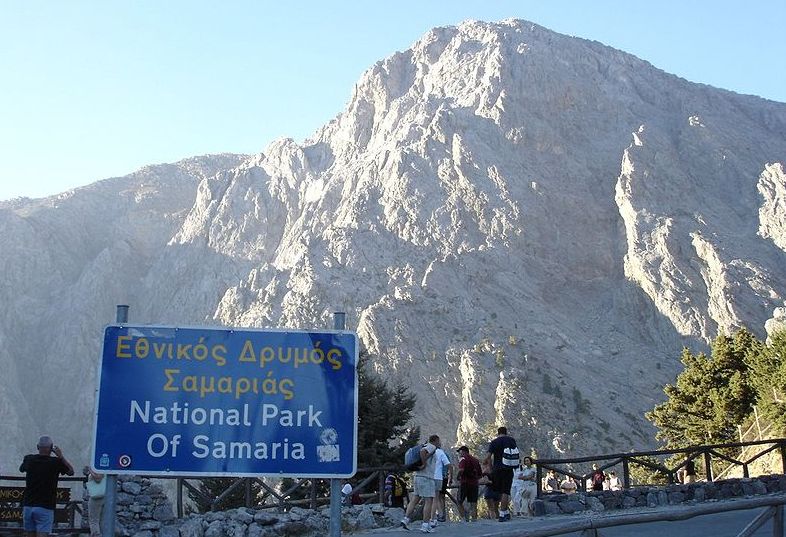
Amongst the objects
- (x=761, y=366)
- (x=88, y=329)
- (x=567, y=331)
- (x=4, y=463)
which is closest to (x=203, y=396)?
(x=761, y=366)

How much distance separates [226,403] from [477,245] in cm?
8257

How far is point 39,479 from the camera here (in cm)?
1013

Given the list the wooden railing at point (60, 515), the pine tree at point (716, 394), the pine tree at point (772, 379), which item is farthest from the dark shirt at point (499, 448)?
the pine tree at point (716, 394)

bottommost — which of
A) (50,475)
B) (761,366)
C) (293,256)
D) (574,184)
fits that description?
(50,475)

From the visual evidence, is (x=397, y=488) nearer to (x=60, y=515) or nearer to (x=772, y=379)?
(x=60, y=515)

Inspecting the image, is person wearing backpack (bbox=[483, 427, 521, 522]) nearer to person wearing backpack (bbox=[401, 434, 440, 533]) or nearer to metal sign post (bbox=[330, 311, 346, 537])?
person wearing backpack (bbox=[401, 434, 440, 533])

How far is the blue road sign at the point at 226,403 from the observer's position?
234 inches

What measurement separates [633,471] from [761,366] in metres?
18.1

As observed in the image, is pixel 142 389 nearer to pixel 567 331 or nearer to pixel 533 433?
pixel 533 433

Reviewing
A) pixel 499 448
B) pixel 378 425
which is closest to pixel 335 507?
pixel 499 448

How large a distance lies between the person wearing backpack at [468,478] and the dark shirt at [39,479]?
8611mm

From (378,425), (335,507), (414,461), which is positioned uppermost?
(378,425)

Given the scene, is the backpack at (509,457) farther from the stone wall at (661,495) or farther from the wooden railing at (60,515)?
the wooden railing at (60,515)

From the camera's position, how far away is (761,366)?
111 feet
